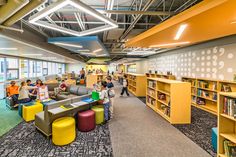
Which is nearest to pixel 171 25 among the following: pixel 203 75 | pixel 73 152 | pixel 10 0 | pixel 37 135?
pixel 10 0

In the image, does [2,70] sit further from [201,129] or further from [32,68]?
[201,129]

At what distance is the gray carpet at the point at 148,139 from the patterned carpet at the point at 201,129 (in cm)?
17

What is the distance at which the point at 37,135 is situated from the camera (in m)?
3.94

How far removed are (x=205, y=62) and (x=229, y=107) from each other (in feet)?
16.7

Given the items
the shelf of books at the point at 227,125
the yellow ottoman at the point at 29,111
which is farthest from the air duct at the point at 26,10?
the shelf of books at the point at 227,125

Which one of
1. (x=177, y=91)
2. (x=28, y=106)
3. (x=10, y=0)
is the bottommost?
(x=28, y=106)

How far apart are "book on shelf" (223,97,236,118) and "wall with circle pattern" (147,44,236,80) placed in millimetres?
3859

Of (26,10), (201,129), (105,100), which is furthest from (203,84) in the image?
(26,10)

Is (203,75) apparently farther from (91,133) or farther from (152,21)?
(91,133)

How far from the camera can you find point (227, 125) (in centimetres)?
259

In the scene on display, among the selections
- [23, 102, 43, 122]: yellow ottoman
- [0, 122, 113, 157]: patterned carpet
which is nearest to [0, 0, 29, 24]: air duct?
[0, 122, 113, 157]: patterned carpet

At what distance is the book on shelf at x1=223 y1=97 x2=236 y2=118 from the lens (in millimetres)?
2341

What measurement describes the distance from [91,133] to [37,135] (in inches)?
61.6

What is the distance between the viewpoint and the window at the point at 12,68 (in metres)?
9.34
